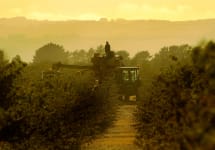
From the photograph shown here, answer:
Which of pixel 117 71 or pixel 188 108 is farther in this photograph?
pixel 117 71

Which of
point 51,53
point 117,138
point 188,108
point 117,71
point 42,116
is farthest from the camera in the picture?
point 51,53

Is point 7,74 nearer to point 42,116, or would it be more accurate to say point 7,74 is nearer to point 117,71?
point 42,116

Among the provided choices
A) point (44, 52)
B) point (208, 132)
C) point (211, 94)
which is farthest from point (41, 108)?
point (44, 52)

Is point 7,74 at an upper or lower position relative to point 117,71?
upper

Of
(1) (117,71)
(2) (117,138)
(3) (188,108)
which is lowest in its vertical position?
(2) (117,138)

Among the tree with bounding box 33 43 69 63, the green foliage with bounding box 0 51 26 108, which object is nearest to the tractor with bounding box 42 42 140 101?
the green foliage with bounding box 0 51 26 108

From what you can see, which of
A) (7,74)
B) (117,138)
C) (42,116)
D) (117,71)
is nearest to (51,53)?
(117,71)

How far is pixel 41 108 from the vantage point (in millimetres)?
18719

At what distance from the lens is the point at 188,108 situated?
8875mm

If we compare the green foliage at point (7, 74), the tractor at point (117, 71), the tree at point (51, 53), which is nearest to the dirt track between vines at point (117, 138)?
the green foliage at point (7, 74)

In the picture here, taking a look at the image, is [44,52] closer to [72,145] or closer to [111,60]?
[111,60]

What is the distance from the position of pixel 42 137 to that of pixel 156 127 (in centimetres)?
471

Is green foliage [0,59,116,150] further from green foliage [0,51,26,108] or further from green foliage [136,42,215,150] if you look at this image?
green foliage [136,42,215,150]

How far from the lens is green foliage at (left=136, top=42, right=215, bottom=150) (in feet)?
23.4
